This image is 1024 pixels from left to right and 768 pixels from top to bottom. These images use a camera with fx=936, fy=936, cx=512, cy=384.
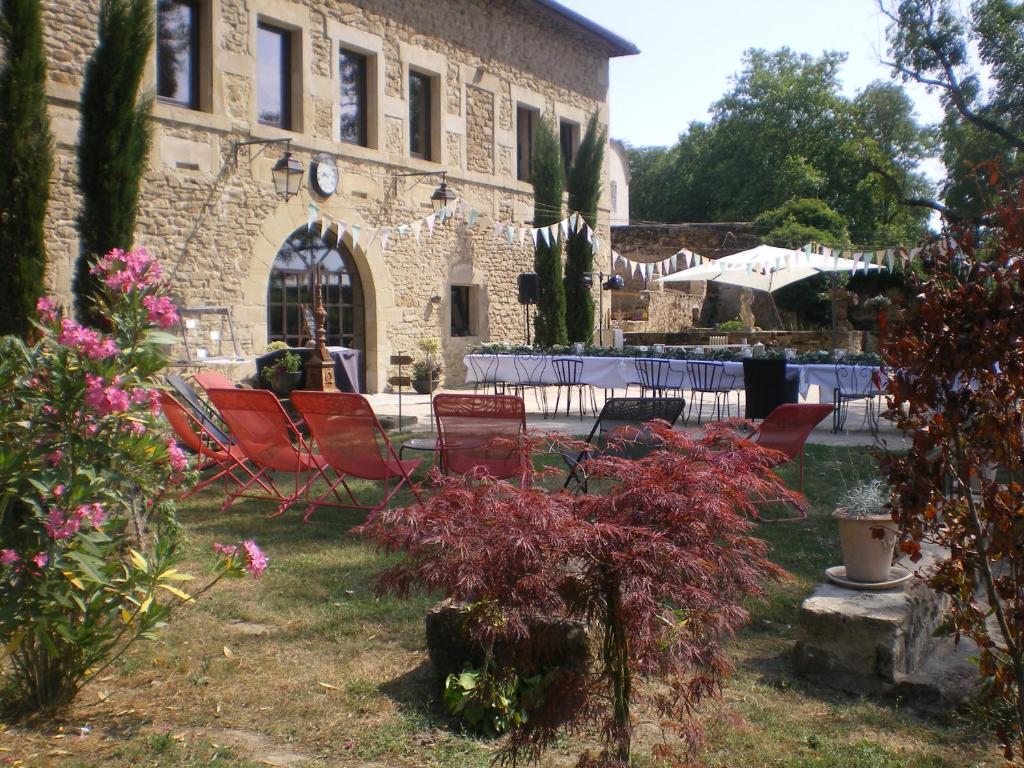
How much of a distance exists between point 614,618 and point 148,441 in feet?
4.57

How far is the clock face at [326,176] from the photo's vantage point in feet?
40.5

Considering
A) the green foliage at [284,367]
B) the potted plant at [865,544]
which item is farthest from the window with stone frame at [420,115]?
the potted plant at [865,544]

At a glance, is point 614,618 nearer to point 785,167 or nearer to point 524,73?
point 524,73

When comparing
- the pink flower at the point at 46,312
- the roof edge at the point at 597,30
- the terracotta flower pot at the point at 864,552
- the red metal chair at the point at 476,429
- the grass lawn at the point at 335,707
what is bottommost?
the grass lawn at the point at 335,707

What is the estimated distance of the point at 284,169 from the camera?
11.2 m

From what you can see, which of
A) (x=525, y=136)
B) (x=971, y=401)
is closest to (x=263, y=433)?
(x=971, y=401)

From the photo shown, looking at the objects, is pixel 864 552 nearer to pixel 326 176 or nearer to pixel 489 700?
pixel 489 700

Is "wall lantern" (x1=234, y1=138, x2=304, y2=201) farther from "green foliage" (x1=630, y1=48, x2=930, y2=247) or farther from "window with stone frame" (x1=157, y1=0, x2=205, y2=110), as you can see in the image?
"green foliage" (x1=630, y1=48, x2=930, y2=247)

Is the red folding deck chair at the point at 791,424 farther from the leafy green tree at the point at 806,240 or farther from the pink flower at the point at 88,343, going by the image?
the leafy green tree at the point at 806,240

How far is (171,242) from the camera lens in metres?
10.6

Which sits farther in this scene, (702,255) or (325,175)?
(702,255)

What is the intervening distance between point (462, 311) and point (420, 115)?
128 inches

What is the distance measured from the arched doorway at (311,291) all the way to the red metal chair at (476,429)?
24.3ft

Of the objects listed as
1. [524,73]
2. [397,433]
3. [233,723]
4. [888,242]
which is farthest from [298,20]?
[888,242]
